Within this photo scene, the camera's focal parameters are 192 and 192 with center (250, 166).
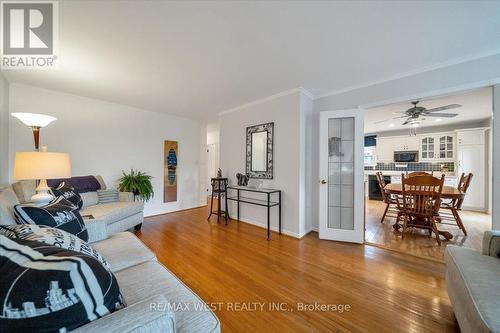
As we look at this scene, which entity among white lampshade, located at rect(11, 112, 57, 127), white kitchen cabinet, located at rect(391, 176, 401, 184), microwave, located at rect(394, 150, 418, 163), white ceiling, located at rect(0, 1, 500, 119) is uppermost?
white ceiling, located at rect(0, 1, 500, 119)

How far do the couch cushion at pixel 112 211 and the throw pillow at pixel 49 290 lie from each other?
7.43 feet

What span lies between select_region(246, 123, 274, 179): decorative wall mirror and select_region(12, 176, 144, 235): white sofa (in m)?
2.14

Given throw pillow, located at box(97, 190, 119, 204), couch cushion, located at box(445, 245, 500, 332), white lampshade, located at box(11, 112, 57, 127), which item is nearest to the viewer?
couch cushion, located at box(445, 245, 500, 332)

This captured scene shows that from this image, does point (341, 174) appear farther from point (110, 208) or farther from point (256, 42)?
point (110, 208)

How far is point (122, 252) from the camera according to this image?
146cm

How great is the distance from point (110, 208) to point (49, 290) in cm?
282

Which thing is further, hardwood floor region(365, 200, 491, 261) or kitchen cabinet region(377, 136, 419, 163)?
kitchen cabinet region(377, 136, 419, 163)

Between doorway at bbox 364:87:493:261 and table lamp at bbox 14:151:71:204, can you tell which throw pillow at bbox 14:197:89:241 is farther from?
doorway at bbox 364:87:493:261

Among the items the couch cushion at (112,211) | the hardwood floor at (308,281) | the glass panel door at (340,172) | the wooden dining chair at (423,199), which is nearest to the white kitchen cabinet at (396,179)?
the wooden dining chair at (423,199)

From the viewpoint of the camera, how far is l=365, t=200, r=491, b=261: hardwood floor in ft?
8.56

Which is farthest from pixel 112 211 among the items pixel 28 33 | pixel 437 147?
pixel 437 147

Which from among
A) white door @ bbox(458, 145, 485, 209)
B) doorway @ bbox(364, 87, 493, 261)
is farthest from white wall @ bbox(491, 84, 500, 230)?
white door @ bbox(458, 145, 485, 209)

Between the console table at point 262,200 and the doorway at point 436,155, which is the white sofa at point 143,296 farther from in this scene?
the doorway at point 436,155

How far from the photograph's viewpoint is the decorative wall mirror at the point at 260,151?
3.48 metres
